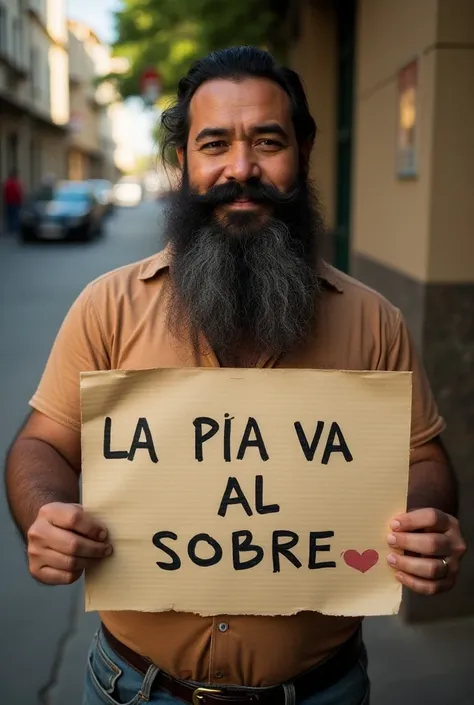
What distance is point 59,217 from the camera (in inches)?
852

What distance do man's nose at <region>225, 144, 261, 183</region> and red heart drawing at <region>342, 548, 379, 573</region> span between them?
0.80 meters

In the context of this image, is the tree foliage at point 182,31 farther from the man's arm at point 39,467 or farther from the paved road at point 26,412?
the man's arm at point 39,467

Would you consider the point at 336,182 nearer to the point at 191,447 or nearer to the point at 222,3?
the point at 222,3

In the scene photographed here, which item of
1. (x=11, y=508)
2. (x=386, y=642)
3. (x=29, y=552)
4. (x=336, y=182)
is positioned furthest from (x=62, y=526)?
(x=336, y=182)

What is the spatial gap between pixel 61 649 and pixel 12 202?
21.2 m

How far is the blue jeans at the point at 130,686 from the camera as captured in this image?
1740mm

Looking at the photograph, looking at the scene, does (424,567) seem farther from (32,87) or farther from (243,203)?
(32,87)

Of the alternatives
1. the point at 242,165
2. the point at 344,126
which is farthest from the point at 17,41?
the point at 242,165

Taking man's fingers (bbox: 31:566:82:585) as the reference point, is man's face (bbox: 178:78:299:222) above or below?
above

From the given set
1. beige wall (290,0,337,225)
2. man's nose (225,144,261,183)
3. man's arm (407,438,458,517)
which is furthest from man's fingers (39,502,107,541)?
beige wall (290,0,337,225)

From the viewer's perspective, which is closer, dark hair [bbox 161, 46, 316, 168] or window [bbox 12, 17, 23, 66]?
dark hair [bbox 161, 46, 316, 168]

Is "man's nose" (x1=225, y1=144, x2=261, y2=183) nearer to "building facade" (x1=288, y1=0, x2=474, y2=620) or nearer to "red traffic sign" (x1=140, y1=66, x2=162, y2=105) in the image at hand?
"building facade" (x1=288, y1=0, x2=474, y2=620)

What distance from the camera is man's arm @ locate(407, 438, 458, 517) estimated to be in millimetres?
1717

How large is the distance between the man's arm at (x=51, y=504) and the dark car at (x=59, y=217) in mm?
20499
